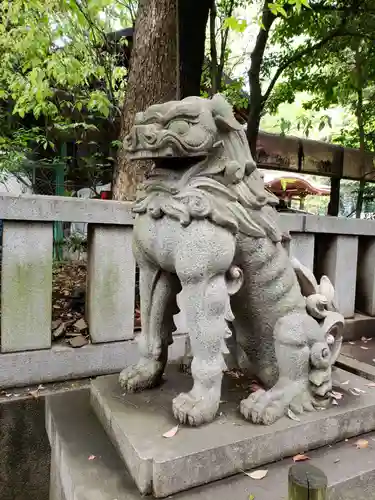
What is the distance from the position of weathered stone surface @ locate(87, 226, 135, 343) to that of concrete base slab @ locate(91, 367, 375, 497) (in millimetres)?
699

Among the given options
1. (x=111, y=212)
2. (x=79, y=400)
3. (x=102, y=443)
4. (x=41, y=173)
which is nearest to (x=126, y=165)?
(x=111, y=212)

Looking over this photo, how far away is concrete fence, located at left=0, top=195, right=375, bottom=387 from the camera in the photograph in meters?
2.46

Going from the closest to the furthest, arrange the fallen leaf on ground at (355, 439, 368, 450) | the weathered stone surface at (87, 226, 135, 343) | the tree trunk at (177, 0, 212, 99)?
1. the fallen leaf on ground at (355, 439, 368, 450)
2. the weathered stone surface at (87, 226, 135, 343)
3. the tree trunk at (177, 0, 212, 99)

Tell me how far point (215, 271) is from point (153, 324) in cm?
44

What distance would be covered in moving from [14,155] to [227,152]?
4.74 metres

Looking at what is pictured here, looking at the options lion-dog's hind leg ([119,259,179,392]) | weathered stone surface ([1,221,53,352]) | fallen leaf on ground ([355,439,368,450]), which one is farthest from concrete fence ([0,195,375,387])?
fallen leaf on ground ([355,439,368,450])

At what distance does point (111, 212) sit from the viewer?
2.65 metres

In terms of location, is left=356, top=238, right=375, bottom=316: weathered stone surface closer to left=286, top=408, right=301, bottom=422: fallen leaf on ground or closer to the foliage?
left=286, top=408, right=301, bottom=422: fallen leaf on ground

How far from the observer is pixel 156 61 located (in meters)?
3.81

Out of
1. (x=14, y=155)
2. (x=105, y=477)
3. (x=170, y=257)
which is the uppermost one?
(x=14, y=155)

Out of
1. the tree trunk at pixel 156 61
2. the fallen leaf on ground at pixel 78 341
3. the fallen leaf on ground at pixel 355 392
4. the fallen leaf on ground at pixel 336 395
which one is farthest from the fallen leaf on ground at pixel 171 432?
the tree trunk at pixel 156 61

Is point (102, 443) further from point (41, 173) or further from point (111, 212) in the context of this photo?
point (41, 173)

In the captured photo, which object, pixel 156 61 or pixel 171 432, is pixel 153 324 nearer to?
pixel 171 432

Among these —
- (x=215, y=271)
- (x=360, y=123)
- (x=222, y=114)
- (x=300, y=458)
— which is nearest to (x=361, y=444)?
(x=300, y=458)
